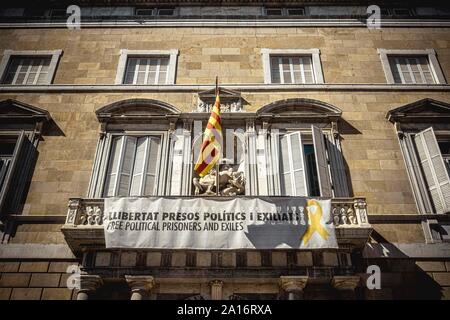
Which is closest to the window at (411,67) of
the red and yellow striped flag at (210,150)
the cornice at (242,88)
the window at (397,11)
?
the cornice at (242,88)

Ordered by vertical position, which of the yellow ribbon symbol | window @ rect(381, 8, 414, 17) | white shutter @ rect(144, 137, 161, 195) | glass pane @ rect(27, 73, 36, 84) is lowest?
the yellow ribbon symbol

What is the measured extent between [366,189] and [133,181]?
791 cm

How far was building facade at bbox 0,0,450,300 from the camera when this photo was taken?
10922 millimetres

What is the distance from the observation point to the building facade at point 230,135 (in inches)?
430

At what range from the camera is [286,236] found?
10.6 m

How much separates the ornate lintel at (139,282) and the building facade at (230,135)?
0.19 feet

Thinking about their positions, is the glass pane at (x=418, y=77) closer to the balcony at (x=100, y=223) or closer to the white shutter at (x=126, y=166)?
the balcony at (x=100, y=223)

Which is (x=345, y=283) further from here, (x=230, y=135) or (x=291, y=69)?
(x=291, y=69)

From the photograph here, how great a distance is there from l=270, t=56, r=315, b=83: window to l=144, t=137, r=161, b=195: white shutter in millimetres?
5609

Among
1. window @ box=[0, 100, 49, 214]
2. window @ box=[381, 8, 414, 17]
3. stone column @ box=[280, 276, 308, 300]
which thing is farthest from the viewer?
window @ box=[381, 8, 414, 17]

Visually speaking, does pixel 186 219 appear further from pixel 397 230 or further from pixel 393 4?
pixel 393 4

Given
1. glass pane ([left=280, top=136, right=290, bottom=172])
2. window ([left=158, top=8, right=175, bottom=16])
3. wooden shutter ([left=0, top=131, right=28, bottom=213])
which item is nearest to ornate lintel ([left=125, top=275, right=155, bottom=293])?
wooden shutter ([left=0, top=131, right=28, bottom=213])

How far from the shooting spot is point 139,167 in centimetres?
1333

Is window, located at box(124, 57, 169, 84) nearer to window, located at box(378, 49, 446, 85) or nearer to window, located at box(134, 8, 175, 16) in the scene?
window, located at box(134, 8, 175, 16)
